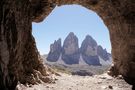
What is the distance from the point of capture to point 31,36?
71.5 feet

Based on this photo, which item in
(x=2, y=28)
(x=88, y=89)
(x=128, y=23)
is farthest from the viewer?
(x=128, y=23)

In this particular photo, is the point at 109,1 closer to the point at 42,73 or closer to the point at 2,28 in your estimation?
the point at 42,73

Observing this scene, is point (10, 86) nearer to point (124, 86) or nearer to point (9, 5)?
point (9, 5)

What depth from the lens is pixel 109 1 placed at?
23.8 m

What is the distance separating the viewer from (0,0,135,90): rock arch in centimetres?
1362

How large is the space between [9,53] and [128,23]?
38.8ft

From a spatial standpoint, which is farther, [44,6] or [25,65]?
[44,6]

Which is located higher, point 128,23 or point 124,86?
point 128,23

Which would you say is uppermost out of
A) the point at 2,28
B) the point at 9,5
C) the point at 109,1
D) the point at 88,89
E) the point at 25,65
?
the point at 109,1

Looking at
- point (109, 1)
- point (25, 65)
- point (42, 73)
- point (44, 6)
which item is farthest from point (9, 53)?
point (109, 1)

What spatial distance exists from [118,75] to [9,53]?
12.9 meters

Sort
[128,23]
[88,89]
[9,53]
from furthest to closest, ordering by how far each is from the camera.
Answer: [128,23] → [88,89] → [9,53]

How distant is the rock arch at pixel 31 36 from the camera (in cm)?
1362

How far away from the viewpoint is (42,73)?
2289 cm
